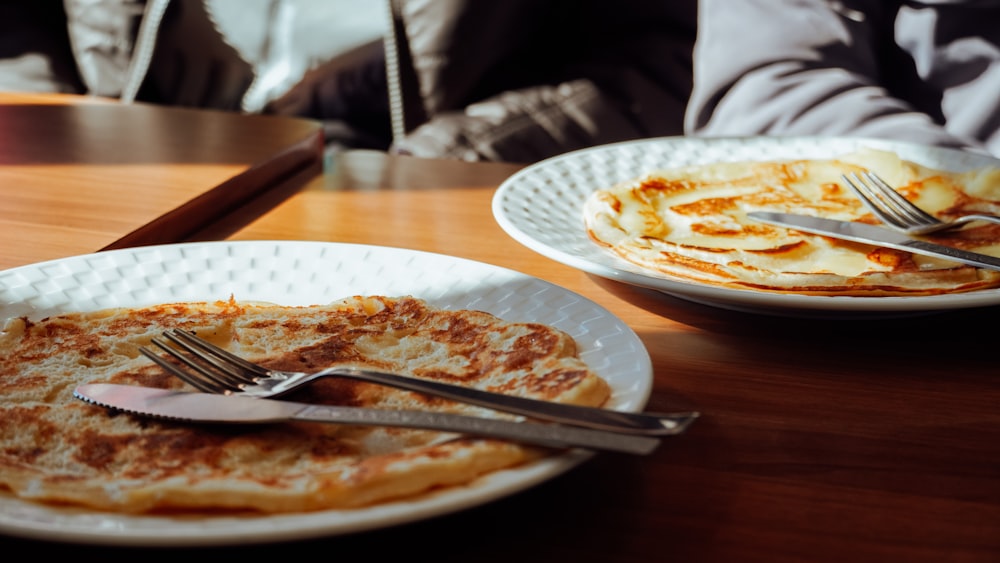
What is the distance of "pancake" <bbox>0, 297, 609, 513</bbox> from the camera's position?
45 cm

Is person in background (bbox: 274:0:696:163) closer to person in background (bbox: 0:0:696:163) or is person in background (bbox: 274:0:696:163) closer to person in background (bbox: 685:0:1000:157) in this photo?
person in background (bbox: 0:0:696:163)

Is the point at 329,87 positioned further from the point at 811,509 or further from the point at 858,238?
the point at 811,509

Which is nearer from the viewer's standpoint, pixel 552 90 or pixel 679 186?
Answer: pixel 679 186

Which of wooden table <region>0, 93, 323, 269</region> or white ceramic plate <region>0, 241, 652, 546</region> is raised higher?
white ceramic plate <region>0, 241, 652, 546</region>

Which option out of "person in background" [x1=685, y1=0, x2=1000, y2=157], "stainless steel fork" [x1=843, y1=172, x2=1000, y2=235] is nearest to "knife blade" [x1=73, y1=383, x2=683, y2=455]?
"stainless steel fork" [x1=843, y1=172, x2=1000, y2=235]

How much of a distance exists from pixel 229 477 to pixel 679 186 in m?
0.80

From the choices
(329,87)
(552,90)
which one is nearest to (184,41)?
(329,87)

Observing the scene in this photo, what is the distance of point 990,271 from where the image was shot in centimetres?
80

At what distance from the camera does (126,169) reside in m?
1.24

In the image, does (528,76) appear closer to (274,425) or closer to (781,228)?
(781,228)

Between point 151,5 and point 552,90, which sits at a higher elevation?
point 151,5

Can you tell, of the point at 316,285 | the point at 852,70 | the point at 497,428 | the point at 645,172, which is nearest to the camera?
the point at 497,428

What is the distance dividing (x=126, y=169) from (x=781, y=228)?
829 mm

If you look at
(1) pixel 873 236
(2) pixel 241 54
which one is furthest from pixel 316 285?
(2) pixel 241 54
